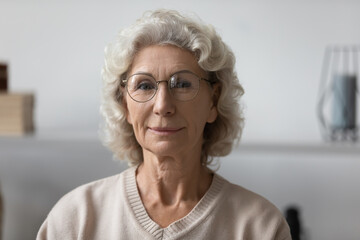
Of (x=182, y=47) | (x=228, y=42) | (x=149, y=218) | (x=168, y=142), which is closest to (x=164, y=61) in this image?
(x=182, y=47)

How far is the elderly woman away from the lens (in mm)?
1337

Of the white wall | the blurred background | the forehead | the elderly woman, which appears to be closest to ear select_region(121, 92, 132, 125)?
the elderly woman

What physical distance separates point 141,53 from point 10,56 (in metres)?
1.23

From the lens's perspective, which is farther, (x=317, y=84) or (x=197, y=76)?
(x=317, y=84)

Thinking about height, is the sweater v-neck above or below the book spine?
below

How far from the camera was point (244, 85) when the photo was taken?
234 centimetres

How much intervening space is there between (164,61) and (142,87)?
0.25 feet

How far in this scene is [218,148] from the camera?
4.94 feet

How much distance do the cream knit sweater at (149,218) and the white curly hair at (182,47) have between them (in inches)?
4.0

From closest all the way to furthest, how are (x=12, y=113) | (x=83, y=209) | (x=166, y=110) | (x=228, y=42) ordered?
1. (x=166, y=110)
2. (x=83, y=209)
3. (x=12, y=113)
4. (x=228, y=42)

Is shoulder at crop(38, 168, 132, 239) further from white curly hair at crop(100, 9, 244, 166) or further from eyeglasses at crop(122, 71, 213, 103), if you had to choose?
eyeglasses at crop(122, 71, 213, 103)

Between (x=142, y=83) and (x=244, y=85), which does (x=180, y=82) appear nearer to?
(x=142, y=83)

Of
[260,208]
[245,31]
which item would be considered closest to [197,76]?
[260,208]

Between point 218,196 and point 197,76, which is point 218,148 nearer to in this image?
point 218,196
